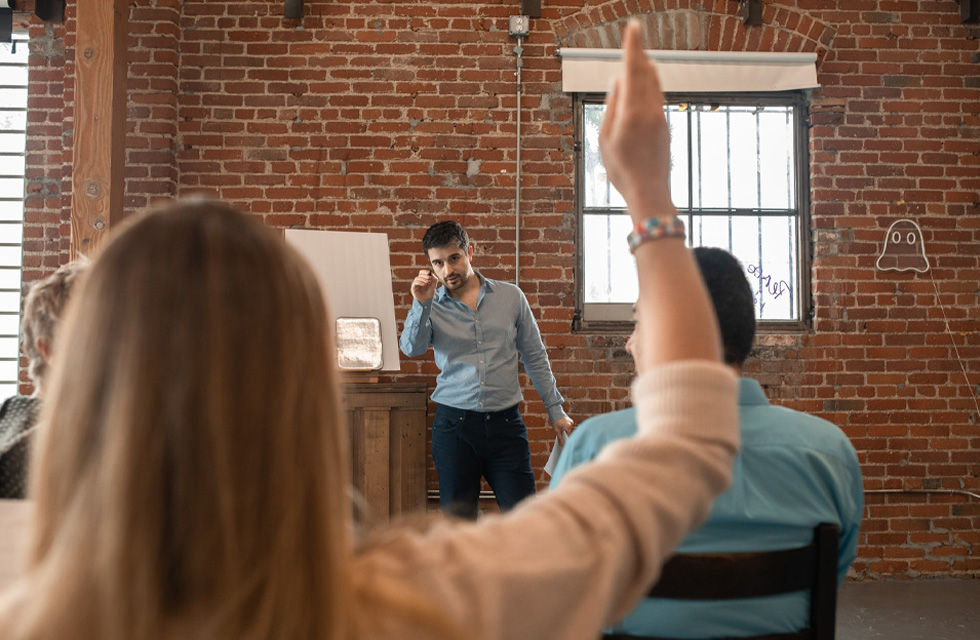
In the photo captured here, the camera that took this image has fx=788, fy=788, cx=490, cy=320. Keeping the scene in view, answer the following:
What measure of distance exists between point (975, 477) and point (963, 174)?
1.64 metres

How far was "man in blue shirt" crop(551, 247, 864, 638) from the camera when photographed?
1.28 m

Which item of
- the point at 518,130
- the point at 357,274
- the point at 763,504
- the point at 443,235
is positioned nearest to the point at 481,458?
the point at 443,235

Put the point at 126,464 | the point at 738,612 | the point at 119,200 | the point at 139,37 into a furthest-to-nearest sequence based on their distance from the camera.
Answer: the point at 139,37 < the point at 119,200 < the point at 738,612 < the point at 126,464

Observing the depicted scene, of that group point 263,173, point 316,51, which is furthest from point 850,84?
point 263,173

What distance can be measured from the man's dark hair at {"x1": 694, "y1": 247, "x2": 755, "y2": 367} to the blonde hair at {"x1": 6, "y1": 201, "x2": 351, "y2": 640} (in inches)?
47.4

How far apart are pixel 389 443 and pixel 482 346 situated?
2.34ft

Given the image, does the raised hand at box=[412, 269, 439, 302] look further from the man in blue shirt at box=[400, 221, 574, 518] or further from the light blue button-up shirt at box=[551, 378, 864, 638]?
the light blue button-up shirt at box=[551, 378, 864, 638]

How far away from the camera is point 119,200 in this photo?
11.0 ft

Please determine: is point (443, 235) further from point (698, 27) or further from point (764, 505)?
point (764, 505)

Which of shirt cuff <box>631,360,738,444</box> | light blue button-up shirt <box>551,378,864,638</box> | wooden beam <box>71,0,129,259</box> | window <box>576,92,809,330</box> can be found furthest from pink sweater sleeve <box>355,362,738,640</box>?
window <box>576,92,809,330</box>

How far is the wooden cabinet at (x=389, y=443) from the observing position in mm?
3760

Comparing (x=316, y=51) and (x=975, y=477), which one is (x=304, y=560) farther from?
(x=975, y=477)

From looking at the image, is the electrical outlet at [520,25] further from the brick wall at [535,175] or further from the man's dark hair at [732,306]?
the man's dark hair at [732,306]

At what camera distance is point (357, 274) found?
3.96 m
